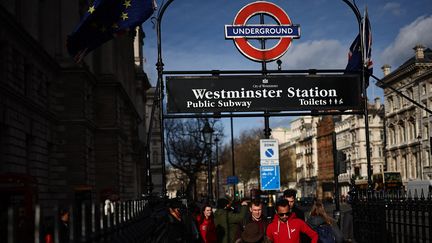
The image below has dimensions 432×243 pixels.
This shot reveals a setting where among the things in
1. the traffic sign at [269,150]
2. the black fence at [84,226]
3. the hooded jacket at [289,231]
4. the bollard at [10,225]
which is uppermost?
the traffic sign at [269,150]

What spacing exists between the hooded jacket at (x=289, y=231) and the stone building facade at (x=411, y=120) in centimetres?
6841

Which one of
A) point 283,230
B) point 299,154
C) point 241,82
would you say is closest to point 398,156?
point 299,154

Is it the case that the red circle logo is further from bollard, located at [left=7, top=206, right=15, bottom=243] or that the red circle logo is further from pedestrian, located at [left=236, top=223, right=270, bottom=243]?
bollard, located at [left=7, top=206, right=15, bottom=243]

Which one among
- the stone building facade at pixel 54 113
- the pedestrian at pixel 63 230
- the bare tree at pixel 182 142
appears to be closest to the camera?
the pedestrian at pixel 63 230

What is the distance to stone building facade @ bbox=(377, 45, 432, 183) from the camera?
76.5 meters

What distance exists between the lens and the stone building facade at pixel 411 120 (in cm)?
7650

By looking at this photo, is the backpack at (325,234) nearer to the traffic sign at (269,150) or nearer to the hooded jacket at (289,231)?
the hooded jacket at (289,231)

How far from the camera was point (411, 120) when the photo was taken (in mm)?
83000

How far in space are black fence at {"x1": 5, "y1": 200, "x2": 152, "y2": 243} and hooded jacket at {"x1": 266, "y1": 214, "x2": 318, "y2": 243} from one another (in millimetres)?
1870

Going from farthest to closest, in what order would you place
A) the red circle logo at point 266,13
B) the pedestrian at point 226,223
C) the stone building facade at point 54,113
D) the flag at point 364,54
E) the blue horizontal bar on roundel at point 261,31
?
the stone building facade at point 54,113 → the flag at point 364,54 → the red circle logo at point 266,13 → the blue horizontal bar on roundel at point 261,31 → the pedestrian at point 226,223

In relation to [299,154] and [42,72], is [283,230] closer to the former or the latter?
[42,72]

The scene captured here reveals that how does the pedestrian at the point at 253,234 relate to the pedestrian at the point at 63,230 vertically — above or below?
below

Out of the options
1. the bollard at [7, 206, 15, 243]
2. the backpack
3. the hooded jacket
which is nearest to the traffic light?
the backpack

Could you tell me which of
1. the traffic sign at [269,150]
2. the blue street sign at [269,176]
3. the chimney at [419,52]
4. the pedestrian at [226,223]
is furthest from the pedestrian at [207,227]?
the chimney at [419,52]
